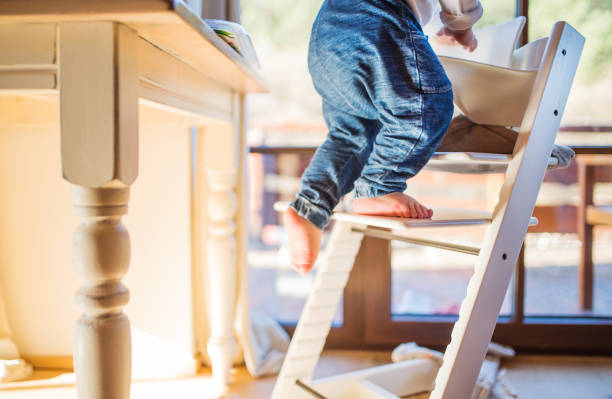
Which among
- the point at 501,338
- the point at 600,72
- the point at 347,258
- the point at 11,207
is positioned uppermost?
the point at 600,72

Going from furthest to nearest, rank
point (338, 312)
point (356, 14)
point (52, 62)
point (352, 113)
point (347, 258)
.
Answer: point (338, 312) → point (347, 258) → point (352, 113) → point (356, 14) → point (52, 62)

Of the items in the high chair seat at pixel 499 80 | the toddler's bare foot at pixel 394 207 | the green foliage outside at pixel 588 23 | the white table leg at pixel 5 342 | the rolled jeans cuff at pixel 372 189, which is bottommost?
the white table leg at pixel 5 342

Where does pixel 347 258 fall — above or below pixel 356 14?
below

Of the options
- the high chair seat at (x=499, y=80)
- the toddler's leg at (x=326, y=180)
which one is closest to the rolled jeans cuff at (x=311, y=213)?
the toddler's leg at (x=326, y=180)

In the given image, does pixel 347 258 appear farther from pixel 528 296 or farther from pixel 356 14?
pixel 528 296

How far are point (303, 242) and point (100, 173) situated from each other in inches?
15.2

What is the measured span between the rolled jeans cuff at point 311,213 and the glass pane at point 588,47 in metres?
0.90

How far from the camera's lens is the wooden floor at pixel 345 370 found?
1129mm

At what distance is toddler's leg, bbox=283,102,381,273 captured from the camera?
0.86 m

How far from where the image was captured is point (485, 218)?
32.4 inches

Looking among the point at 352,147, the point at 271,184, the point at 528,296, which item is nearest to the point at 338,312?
the point at 271,184

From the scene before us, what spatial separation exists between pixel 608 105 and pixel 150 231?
1328 mm

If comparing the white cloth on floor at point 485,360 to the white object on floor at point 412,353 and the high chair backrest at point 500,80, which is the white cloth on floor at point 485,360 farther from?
the high chair backrest at point 500,80

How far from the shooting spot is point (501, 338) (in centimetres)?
139
